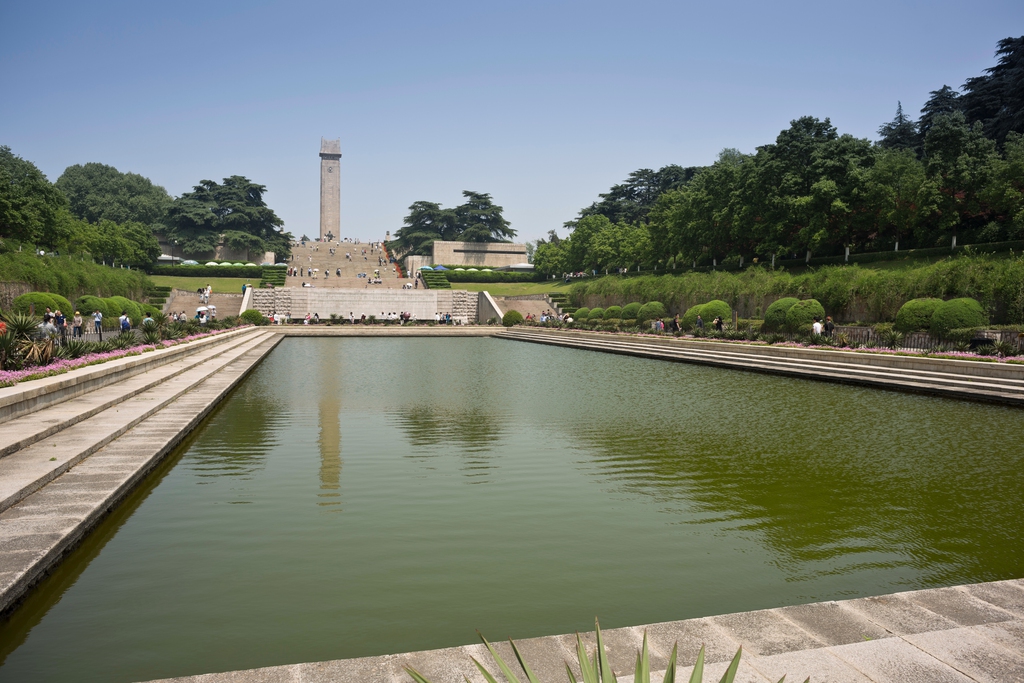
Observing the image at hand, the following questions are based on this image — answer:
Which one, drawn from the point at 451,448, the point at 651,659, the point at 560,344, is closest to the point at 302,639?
the point at 651,659

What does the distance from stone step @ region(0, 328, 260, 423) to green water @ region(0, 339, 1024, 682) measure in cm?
222

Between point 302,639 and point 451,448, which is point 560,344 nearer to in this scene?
point 451,448

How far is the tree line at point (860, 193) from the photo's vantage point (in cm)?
3297

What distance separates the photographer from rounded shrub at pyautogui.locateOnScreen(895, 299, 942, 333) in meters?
21.9

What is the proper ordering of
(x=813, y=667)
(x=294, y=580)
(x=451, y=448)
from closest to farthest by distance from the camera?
(x=813, y=667) → (x=294, y=580) → (x=451, y=448)

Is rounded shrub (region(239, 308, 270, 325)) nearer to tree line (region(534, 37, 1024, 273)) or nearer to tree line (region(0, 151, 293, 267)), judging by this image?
tree line (region(0, 151, 293, 267))

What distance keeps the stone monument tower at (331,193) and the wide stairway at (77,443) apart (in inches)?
3318

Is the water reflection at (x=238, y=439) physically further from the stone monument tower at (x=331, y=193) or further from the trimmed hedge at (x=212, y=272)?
the stone monument tower at (x=331, y=193)

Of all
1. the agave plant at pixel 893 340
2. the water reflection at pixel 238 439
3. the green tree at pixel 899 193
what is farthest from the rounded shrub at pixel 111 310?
the green tree at pixel 899 193

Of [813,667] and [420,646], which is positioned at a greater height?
[813,667]

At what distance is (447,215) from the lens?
290 ft

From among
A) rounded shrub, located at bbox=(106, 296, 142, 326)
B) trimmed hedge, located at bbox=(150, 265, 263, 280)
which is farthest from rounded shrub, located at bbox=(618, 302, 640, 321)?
trimmed hedge, located at bbox=(150, 265, 263, 280)

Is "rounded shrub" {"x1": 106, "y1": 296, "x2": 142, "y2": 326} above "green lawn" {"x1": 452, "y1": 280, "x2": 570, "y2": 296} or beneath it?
beneath

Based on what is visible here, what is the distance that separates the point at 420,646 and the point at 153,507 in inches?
159
